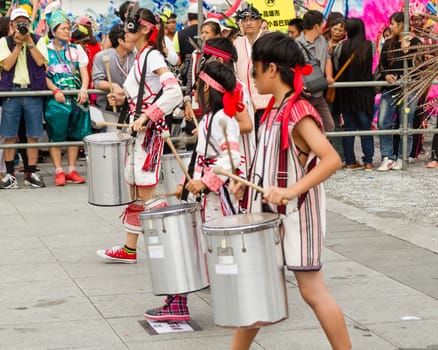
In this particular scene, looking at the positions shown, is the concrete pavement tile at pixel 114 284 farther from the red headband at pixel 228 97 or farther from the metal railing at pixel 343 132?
Answer: the metal railing at pixel 343 132

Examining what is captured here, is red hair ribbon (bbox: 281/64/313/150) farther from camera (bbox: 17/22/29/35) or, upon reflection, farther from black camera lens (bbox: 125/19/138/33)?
camera (bbox: 17/22/29/35)

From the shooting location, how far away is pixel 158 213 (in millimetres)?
5223

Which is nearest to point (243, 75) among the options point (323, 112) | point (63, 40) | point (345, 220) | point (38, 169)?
point (345, 220)

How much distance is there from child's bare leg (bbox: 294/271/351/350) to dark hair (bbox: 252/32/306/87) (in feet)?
2.87

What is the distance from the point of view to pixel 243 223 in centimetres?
428

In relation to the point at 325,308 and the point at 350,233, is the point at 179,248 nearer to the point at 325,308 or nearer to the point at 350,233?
the point at 325,308

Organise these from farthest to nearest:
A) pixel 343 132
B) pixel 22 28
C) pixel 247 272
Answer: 1. pixel 343 132
2. pixel 22 28
3. pixel 247 272

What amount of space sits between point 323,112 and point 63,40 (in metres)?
2.83

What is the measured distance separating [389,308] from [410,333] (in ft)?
1.66

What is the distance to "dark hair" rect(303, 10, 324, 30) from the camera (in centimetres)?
1038

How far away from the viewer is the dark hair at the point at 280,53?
175 inches

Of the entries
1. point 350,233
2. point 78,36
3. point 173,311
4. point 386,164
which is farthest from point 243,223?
point 78,36

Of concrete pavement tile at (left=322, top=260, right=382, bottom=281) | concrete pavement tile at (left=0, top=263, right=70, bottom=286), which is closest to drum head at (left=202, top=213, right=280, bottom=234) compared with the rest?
concrete pavement tile at (left=322, top=260, right=382, bottom=281)

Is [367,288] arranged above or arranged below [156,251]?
below
